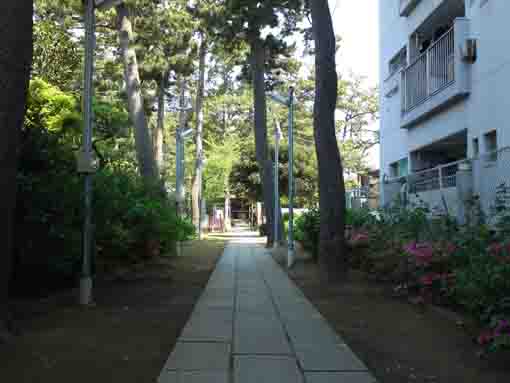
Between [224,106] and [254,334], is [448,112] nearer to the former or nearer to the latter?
[254,334]

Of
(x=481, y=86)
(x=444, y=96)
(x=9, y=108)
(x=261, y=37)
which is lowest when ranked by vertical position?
(x=9, y=108)

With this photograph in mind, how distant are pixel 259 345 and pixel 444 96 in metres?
9.29

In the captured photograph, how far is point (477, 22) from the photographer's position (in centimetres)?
1258

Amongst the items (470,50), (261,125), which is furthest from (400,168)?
(470,50)

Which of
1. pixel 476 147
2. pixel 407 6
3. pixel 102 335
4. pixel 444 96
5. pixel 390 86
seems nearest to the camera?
pixel 102 335

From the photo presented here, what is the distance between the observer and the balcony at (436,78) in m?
13.0

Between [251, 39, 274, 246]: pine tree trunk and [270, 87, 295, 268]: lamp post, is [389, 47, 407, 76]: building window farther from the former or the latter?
[251, 39, 274, 246]: pine tree trunk

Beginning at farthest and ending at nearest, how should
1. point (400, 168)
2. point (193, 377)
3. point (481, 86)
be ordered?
point (400, 168) → point (481, 86) → point (193, 377)

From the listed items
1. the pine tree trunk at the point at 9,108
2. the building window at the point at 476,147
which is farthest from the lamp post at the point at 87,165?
the building window at the point at 476,147

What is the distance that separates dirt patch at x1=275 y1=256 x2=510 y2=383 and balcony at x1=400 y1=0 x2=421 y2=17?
902 centimetres

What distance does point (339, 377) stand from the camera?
5.36 metres

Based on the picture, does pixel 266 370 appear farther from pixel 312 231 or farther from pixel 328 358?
pixel 312 231

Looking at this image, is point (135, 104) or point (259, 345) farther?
point (135, 104)

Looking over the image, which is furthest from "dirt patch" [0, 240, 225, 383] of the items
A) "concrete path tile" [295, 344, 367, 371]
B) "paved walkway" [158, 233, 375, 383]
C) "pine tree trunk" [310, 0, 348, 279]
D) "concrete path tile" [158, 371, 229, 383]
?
"pine tree trunk" [310, 0, 348, 279]
